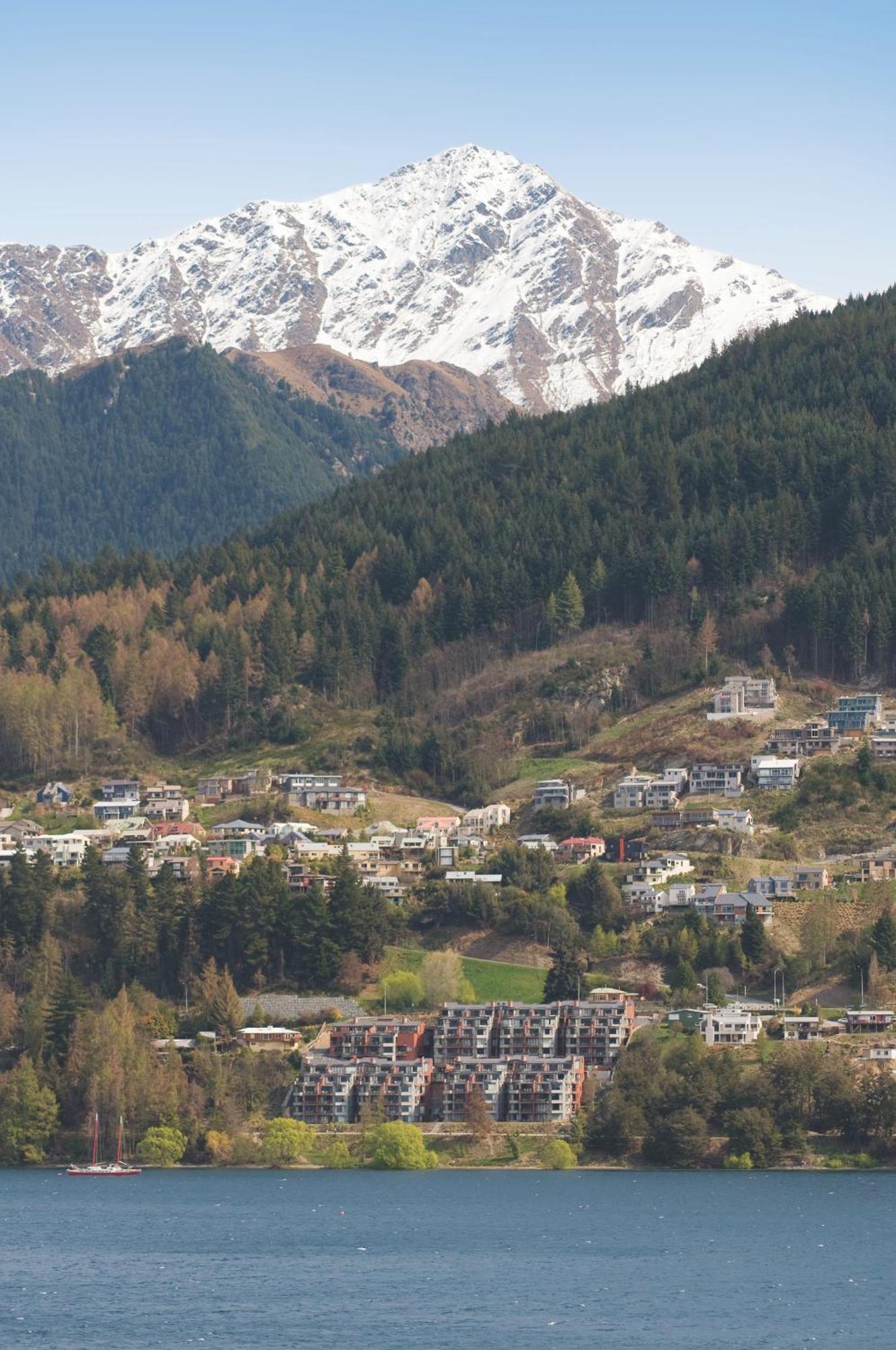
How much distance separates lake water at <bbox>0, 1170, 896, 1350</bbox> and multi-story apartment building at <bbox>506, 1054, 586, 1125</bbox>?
630 cm

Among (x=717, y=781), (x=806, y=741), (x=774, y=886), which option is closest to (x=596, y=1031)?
(x=774, y=886)

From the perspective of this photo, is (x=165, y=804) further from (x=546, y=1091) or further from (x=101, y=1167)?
(x=546, y=1091)

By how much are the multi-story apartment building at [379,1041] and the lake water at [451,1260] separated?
420 inches

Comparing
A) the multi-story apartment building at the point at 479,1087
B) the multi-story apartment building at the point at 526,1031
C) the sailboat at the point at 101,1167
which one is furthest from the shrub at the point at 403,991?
the sailboat at the point at 101,1167

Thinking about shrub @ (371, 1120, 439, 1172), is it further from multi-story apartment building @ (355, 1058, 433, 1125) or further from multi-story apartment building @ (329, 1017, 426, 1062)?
multi-story apartment building @ (329, 1017, 426, 1062)

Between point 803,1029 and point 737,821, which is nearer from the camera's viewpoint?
point 803,1029

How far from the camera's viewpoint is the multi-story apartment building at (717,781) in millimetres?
170875

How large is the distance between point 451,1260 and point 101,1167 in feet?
103

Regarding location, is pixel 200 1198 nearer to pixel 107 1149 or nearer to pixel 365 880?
pixel 107 1149

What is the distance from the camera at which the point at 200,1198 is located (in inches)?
4624

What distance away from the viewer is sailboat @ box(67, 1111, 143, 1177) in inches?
4941

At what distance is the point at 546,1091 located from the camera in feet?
426

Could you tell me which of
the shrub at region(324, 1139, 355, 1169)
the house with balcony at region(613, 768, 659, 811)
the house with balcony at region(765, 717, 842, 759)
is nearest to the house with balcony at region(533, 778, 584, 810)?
the house with balcony at region(613, 768, 659, 811)

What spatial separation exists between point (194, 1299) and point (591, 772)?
8922 centimetres
